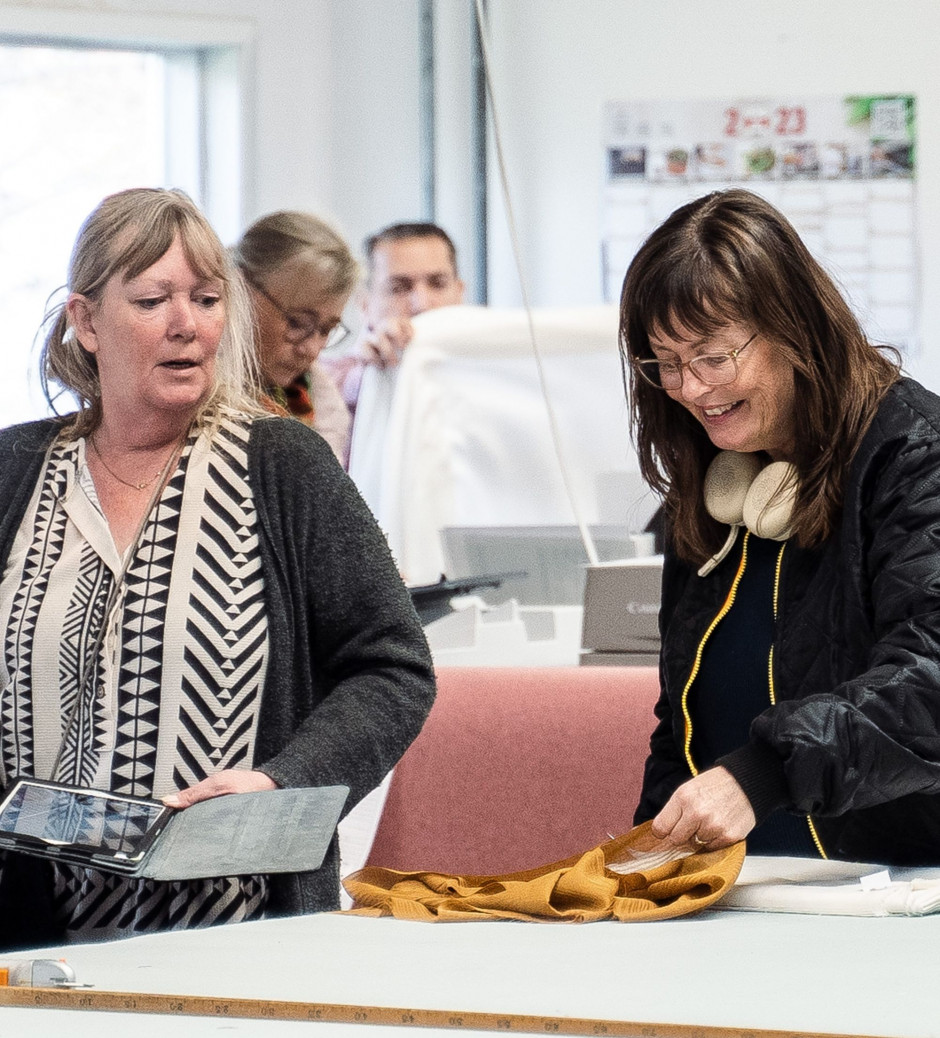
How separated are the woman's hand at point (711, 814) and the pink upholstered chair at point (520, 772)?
3.06ft

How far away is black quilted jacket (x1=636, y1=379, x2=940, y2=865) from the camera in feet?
4.24

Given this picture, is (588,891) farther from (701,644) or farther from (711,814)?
(701,644)

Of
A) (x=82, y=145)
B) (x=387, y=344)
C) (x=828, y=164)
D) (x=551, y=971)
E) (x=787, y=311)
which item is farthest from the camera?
(x=82, y=145)

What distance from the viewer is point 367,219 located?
471cm

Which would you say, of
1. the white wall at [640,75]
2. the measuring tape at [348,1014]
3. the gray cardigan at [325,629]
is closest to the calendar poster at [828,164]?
the white wall at [640,75]

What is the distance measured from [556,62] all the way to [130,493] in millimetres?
3233

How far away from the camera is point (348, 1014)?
3.16 ft

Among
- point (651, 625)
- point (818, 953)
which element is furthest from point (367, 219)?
point (818, 953)

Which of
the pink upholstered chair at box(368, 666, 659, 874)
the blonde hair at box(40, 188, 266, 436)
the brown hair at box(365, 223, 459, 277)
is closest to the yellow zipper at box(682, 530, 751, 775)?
the blonde hair at box(40, 188, 266, 436)

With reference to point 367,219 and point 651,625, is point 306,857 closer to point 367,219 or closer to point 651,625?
point 651,625

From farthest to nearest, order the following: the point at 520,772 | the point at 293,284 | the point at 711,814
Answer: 1. the point at 293,284
2. the point at 520,772
3. the point at 711,814

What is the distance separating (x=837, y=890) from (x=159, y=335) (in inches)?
32.8

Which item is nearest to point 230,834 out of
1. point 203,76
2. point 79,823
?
point 79,823

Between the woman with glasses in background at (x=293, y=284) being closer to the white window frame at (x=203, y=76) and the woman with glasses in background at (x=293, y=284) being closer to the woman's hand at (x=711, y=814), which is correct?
the woman's hand at (x=711, y=814)
